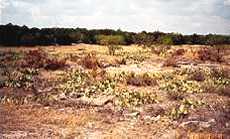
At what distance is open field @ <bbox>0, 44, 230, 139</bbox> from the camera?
9414mm

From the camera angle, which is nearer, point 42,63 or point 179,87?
point 179,87

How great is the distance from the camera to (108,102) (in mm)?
12031

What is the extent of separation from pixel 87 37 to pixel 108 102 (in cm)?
2384

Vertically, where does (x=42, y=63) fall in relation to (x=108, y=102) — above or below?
above

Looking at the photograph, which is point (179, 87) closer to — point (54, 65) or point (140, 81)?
point (140, 81)

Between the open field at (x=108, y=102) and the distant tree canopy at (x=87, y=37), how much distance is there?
1176cm

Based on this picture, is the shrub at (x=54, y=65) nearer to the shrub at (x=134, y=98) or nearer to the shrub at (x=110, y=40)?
the shrub at (x=134, y=98)

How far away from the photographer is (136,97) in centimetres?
1238

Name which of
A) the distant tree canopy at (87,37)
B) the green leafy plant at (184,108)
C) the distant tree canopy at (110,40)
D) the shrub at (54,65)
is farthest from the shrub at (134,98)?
the distant tree canopy at (110,40)

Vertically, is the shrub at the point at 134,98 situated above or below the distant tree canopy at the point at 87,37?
below

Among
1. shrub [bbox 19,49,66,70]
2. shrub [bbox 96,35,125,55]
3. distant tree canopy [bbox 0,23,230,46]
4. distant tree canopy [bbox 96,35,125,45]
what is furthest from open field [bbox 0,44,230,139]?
distant tree canopy [bbox 96,35,125,45]

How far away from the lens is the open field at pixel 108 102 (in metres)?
9.41

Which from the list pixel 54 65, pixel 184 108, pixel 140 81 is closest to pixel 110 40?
pixel 54 65

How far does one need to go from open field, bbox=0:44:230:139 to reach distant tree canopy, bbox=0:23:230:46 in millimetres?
11757
